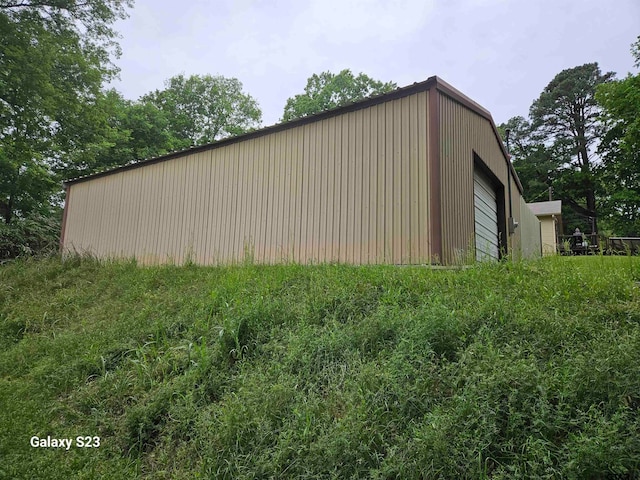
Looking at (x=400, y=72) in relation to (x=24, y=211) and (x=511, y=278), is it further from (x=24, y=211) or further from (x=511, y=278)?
(x=511, y=278)

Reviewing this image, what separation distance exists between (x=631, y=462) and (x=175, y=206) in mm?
7684

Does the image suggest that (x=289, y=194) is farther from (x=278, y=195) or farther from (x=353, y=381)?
(x=353, y=381)

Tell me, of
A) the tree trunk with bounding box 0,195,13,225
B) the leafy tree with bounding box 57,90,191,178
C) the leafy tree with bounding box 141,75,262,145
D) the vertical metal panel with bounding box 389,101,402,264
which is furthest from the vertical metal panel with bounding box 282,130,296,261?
the leafy tree with bounding box 141,75,262,145

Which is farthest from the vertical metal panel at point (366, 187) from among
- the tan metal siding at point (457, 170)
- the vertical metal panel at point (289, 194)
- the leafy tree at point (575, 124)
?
the leafy tree at point (575, 124)

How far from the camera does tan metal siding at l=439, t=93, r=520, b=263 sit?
5203 millimetres

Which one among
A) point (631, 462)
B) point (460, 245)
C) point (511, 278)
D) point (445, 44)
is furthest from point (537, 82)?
point (631, 462)

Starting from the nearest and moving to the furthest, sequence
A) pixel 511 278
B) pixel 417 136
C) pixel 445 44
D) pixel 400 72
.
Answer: pixel 511 278, pixel 417 136, pixel 445 44, pixel 400 72

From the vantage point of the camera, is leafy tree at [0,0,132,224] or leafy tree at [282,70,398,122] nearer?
leafy tree at [0,0,132,224]

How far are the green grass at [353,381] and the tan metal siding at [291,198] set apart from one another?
155 cm

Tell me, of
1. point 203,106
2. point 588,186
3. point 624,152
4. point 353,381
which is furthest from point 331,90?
point 353,381

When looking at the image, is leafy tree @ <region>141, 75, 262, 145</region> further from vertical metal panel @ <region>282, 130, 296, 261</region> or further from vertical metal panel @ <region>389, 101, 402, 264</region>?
vertical metal panel @ <region>389, 101, 402, 264</region>

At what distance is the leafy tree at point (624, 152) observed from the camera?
15345mm

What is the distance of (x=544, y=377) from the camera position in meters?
1.86

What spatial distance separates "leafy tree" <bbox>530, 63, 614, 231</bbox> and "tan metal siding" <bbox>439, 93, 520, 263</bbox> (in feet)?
79.0
